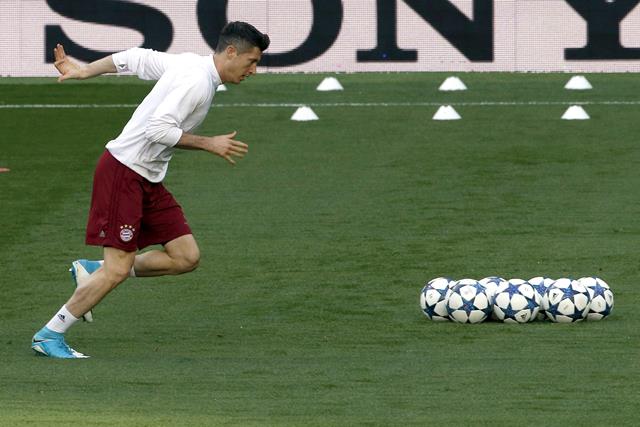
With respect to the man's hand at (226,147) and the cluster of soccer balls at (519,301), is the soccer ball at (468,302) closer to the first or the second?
the cluster of soccer balls at (519,301)

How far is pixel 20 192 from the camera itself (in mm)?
18094

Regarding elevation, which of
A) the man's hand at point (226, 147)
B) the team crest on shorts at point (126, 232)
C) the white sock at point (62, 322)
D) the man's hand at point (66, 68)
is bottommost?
the white sock at point (62, 322)

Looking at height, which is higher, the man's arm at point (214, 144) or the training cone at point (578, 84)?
the man's arm at point (214, 144)

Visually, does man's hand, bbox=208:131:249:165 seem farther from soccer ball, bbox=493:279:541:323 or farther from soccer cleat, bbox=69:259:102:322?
soccer ball, bbox=493:279:541:323

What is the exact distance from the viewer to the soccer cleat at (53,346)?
1022 centimetres

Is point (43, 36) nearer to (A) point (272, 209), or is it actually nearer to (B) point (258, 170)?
(B) point (258, 170)

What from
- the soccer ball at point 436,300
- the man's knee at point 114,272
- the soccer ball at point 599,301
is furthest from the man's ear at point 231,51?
the soccer ball at point 599,301

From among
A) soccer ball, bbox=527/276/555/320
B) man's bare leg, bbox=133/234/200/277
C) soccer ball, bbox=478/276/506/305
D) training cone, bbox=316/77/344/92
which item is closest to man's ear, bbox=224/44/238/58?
man's bare leg, bbox=133/234/200/277

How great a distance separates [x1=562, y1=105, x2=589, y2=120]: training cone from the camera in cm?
2377

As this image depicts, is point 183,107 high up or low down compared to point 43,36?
up

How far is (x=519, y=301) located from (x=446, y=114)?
Answer: 12659 millimetres

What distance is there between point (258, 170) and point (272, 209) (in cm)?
267

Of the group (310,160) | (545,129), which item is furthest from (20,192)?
(545,129)

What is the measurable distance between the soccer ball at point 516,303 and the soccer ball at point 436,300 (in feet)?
1.04
